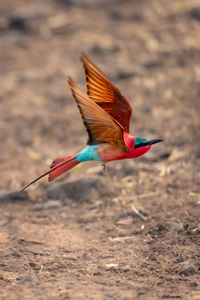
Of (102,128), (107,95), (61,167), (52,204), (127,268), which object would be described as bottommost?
(127,268)

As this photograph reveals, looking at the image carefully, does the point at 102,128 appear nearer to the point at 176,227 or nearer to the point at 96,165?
the point at 176,227

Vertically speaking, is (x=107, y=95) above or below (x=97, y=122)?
above

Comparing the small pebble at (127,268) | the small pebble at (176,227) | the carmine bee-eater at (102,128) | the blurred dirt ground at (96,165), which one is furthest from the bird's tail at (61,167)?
the small pebble at (176,227)

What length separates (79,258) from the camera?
3150 mm

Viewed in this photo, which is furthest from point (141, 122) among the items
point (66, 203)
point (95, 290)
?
point (95, 290)

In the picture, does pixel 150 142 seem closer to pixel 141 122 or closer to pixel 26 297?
pixel 26 297

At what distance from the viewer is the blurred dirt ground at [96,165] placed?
294 centimetres

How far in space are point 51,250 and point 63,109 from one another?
281cm

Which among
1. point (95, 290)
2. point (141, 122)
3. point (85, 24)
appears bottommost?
point (95, 290)

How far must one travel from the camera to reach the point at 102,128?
9.22 ft

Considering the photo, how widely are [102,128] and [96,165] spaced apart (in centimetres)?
175

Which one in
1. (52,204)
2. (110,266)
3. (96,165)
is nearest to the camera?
(110,266)

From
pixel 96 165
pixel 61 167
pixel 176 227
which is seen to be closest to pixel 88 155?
pixel 61 167

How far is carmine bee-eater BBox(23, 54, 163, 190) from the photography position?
8.89ft
